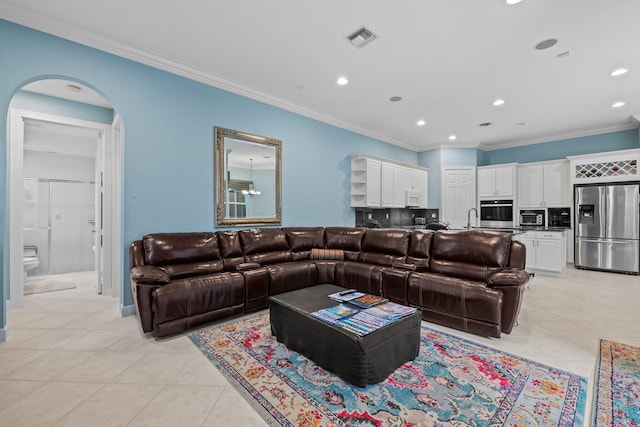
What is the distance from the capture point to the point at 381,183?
5.98 m

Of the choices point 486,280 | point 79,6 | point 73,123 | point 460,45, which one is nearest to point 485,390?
point 486,280

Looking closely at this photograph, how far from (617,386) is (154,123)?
4.88 m

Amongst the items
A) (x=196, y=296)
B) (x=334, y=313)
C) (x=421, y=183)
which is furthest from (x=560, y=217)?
(x=196, y=296)

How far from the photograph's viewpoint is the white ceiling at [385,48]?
2551 millimetres

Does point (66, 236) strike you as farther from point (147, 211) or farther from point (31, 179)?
point (147, 211)

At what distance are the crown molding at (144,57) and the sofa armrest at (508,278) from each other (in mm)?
3853

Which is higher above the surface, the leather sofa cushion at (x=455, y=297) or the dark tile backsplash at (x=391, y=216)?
the dark tile backsplash at (x=391, y=216)

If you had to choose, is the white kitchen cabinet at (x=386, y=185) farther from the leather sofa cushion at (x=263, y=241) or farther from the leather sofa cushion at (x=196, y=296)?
the leather sofa cushion at (x=196, y=296)

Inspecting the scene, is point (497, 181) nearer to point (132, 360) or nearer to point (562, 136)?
point (562, 136)

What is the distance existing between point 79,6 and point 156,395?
11.0 feet

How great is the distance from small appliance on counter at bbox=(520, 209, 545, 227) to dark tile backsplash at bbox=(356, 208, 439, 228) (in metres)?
1.95

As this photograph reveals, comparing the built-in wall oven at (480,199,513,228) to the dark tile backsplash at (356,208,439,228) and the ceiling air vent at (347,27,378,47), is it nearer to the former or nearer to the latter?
the dark tile backsplash at (356,208,439,228)

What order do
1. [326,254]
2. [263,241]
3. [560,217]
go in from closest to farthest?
[263,241] → [326,254] → [560,217]

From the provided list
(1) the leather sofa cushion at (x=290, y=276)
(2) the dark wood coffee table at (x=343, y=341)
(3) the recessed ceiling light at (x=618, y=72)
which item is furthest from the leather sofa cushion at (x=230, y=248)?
(3) the recessed ceiling light at (x=618, y=72)
